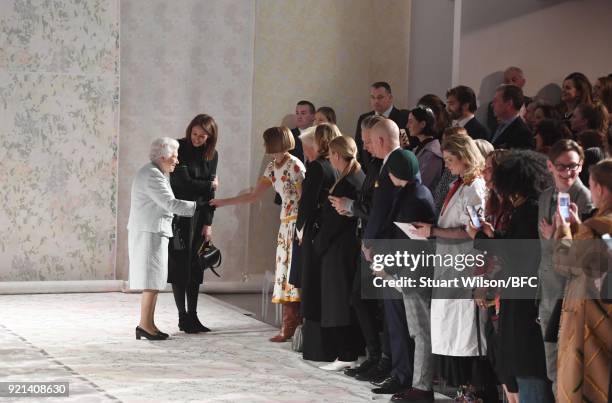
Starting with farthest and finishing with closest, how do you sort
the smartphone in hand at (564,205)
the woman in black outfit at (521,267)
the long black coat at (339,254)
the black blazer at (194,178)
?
the black blazer at (194,178), the long black coat at (339,254), the woman in black outfit at (521,267), the smartphone in hand at (564,205)

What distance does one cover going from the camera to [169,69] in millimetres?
10094

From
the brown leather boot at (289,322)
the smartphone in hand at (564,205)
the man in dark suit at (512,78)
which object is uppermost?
the man in dark suit at (512,78)

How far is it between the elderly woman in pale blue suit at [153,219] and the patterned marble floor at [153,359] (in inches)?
18.2

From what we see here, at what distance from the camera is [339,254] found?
6.82m

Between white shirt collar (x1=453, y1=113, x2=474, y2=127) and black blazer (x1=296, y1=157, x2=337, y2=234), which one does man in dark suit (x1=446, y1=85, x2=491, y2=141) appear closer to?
white shirt collar (x1=453, y1=113, x2=474, y2=127)

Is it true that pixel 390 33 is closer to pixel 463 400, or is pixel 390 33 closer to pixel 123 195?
pixel 123 195

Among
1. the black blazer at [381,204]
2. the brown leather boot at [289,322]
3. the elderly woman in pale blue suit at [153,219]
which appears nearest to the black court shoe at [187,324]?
the elderly woman in pale blue suit at [153,219]

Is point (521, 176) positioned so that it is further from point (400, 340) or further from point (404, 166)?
point (400, 340)

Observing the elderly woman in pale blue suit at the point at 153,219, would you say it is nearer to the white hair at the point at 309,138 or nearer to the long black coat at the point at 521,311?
the white hair at the point at 309,138

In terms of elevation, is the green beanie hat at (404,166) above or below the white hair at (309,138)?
below

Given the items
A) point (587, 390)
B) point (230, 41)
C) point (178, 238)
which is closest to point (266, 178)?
point (178, 238)

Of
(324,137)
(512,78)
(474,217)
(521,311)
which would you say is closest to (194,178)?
(324,137)

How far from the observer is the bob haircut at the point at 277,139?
773 centimetres

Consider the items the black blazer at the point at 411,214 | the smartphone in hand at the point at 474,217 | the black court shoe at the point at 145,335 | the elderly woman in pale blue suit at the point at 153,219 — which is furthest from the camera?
the black court shoe at the point at 145,335
